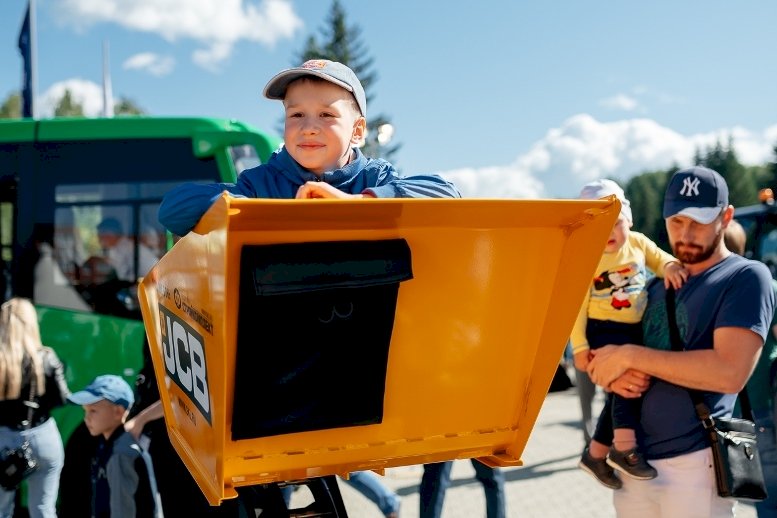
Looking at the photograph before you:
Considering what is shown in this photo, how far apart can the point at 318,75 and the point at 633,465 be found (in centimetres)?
186

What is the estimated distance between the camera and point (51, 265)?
15.9ft

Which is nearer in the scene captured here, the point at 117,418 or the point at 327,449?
the point at 327,449

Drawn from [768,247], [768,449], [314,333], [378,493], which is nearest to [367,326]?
[314,333]

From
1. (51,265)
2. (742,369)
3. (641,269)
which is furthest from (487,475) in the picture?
(51,265)

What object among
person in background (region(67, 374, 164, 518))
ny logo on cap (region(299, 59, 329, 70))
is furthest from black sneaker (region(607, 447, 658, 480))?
person in background (region(67, 374, 164, 518))

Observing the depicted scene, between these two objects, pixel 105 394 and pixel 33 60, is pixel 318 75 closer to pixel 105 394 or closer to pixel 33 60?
pixel 105 394

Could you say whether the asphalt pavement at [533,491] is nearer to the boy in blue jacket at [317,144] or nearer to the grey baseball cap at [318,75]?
the boy in blue jacket at [317,144]

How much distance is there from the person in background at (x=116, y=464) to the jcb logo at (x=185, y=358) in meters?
2.48

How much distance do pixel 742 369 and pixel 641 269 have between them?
26.1 inches

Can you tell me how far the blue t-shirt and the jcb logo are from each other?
5.88 ft

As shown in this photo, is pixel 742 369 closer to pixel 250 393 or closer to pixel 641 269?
pixel 641 269

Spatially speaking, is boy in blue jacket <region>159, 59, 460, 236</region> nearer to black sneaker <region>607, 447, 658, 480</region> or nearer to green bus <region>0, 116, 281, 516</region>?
black sneaker <region>607, 447, 658, 480</region>

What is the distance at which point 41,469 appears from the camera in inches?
166

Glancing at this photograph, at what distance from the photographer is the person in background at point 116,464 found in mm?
3775
